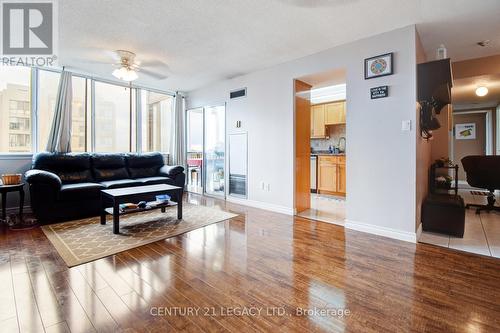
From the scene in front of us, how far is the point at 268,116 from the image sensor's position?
14.4 ft

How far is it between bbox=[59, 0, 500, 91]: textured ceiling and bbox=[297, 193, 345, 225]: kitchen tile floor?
2.58 m

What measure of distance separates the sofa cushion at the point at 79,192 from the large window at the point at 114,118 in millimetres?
1545

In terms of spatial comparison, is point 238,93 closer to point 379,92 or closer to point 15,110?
point 379,92

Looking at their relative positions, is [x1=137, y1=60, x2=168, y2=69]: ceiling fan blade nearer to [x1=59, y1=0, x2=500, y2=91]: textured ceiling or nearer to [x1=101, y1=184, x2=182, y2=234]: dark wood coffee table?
[x1=59, y1=0, x2=500, y2=91]: textured ceiling

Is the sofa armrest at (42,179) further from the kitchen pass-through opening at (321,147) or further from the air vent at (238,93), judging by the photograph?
the kitchen pass-through opening at (321,147)

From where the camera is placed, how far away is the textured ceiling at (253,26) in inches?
97.6

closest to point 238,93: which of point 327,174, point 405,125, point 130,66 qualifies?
point 130,66

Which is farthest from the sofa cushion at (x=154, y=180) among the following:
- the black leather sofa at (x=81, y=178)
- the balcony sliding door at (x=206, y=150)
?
the balcony sliding door at (x=206, y=150)

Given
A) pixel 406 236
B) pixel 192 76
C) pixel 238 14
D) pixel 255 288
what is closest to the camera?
pixel 255 288

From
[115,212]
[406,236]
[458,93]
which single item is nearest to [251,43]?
[115,212]

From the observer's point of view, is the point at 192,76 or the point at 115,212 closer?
the point at 115,212

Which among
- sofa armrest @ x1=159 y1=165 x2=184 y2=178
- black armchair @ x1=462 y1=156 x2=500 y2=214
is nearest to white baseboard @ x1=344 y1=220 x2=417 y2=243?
black armchair @ x1=462 y1=156 x2=500 y2=214

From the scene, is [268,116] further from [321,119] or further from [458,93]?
[458,93]

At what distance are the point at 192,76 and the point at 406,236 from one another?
4.56m
